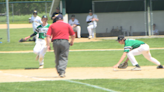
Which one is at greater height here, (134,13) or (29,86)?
(134,13)

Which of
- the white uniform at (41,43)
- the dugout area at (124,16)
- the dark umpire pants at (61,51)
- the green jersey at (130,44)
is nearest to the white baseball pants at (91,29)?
the dugout area at (124,16)

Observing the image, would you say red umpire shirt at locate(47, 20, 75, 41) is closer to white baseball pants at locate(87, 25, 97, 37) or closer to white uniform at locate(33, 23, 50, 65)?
white uniform at locate(33, 23, 50, 65)

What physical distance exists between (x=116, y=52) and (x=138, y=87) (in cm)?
820

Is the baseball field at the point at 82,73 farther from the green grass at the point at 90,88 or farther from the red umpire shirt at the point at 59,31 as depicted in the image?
the red umpire shirt at the point at 59,31

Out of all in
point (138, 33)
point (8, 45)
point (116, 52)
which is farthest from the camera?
point (138, 33)

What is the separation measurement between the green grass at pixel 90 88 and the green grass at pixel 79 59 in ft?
12.4

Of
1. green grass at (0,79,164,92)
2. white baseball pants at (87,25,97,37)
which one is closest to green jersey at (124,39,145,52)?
green grass at (0,79,164,92)

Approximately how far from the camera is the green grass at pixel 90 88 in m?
6.74

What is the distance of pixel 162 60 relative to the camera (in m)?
12.2

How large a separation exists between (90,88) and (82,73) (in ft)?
8.95

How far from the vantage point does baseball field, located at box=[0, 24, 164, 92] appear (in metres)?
7.03

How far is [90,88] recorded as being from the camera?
6883 millimetres

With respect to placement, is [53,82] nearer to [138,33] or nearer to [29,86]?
[29,86]

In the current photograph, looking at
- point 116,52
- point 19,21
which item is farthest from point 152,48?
point 19,21
